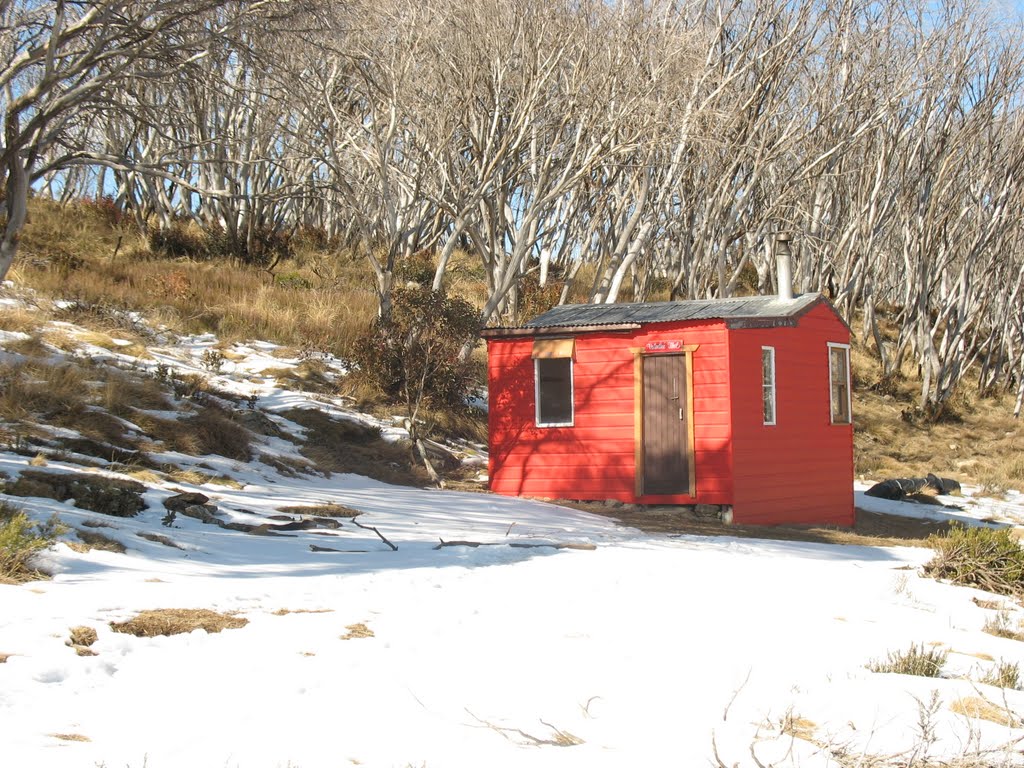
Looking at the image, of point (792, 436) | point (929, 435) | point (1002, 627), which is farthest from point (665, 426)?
point (929, 435)

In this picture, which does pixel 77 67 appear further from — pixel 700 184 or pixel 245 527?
pixel 700 184

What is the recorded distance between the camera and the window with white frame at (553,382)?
667 inches

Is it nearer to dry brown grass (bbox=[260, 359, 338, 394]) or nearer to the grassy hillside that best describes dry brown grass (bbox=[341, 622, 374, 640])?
the grassy hillside

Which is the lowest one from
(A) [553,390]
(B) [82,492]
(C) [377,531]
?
(C) [377,531]

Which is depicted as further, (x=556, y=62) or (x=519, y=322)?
(x=519, y=322)

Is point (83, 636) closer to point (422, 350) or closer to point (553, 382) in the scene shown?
point (553, 382)

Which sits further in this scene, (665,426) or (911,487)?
(911,487)

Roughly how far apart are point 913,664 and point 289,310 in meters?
18.9

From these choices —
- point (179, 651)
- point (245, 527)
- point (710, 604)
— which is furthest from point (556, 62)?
point (179, 651)

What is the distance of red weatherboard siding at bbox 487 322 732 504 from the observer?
51.8ft

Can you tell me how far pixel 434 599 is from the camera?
7531 millimetres

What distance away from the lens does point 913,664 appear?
6.07 m

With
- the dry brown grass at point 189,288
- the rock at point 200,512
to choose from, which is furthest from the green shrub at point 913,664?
the dry brown grass at point 189,288

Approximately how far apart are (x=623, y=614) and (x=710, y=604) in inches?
33.8
